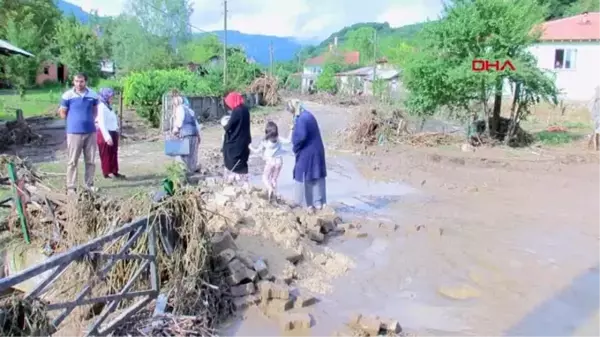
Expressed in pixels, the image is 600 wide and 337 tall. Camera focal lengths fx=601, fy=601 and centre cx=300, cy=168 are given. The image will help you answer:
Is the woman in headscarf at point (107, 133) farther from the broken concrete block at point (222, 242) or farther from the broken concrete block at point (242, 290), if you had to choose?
the broken concrete block at point (242, 290)

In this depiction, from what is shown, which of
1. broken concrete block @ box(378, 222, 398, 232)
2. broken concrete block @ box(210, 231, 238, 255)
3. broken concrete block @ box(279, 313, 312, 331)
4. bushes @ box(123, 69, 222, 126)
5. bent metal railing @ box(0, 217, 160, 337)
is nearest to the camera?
bent metal railing @ box(0, 217, 160, 337)

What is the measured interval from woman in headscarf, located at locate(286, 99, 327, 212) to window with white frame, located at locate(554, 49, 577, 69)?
29.7m

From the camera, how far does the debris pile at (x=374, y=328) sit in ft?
17.9

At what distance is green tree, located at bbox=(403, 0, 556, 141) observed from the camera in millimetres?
18109

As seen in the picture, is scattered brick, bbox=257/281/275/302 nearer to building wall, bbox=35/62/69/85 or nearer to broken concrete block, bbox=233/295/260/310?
broken concrete block, bbox=233/295/260/310

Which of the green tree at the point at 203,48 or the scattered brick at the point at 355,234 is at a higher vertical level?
the green tree at the point at 203,48

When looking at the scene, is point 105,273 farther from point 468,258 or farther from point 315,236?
point 468,258

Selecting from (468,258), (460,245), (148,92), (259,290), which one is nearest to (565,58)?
(148,92)

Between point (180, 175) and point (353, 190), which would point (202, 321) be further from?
point (353, 190)

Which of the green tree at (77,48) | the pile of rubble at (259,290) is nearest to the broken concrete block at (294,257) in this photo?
the pile of rubble at (259,290)

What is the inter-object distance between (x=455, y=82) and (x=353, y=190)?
25.2ft

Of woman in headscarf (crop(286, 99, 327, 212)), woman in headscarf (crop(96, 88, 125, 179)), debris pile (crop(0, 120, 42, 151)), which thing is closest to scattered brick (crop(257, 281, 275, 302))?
woman in headscarf (crop(286, 99, 327, 212))

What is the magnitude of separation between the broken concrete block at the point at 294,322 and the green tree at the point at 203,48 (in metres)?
63.8

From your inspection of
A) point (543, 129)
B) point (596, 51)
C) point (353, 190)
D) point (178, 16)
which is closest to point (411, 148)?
point (353, 190)
